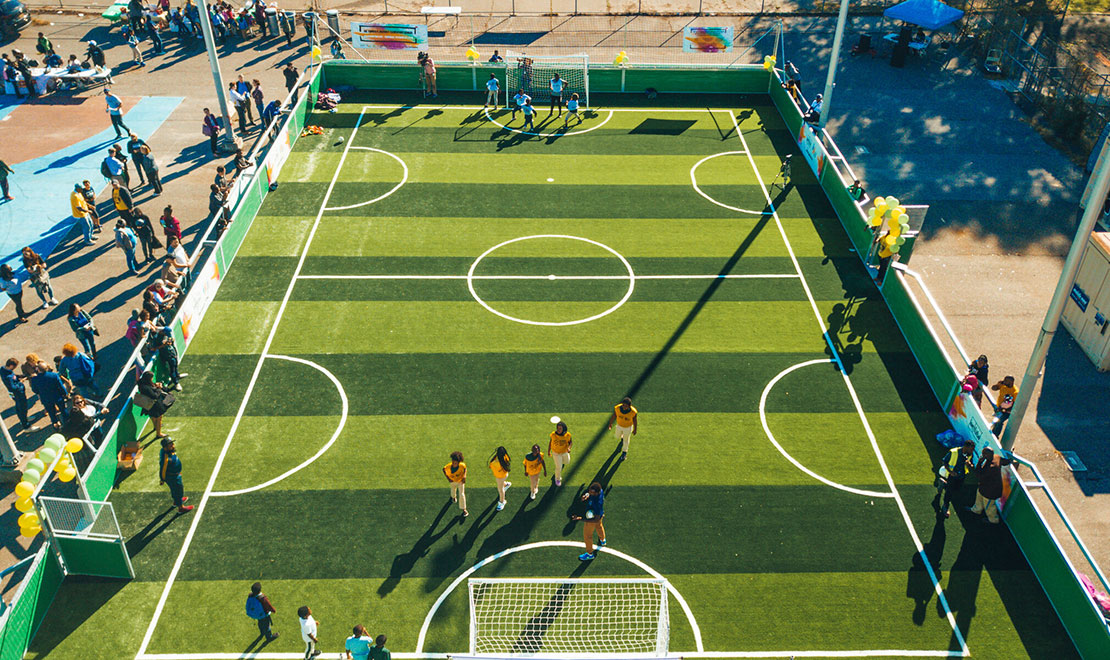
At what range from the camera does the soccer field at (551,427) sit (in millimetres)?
17094

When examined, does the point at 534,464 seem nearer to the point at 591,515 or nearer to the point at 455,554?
the point at 591,515

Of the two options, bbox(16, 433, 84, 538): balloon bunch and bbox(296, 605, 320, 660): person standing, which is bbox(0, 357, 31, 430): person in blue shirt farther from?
bbox(296, 605, 320, 660): person standing

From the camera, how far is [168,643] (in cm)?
1641

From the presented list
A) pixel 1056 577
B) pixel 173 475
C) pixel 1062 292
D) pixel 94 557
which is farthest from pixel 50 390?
pixel 1062 292

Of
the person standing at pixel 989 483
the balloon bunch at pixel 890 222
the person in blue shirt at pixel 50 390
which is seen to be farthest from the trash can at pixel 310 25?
the person standing at pixel 989 483

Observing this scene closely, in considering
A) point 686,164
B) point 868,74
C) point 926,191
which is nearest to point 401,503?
point 686,164

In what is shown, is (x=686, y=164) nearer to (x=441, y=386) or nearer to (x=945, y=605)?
(x=441, y=386)

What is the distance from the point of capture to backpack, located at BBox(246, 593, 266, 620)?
15883 millimetres

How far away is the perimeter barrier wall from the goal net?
8.60 metres

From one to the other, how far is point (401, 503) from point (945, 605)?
11808mm

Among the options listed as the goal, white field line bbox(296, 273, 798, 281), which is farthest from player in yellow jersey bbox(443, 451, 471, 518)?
white field line bbox(296, 273, 798, 281)

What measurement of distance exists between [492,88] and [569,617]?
2544 cm

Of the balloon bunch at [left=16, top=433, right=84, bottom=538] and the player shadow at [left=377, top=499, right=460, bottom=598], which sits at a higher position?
the balloon bunch at [left=16, top=433, right=84, bottom=538]

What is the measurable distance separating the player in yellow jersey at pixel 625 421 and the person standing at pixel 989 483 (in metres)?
7.68
